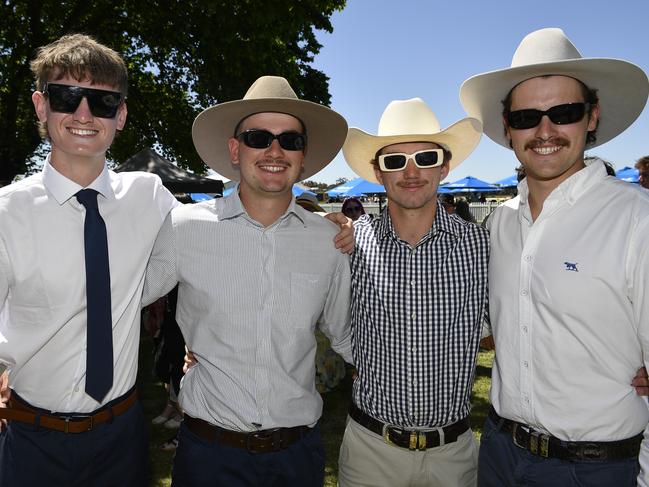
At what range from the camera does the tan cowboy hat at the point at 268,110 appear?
111 inches

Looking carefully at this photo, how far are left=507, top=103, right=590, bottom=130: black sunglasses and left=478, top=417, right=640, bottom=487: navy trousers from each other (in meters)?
1.55

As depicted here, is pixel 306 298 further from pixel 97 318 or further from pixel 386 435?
pixel 97 318

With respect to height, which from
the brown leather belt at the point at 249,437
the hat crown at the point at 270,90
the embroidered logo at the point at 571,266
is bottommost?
the brown leather belt at the point at 249,437

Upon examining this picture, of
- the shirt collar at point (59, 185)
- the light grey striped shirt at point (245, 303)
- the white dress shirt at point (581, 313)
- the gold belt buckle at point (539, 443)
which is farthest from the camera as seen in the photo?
the light grey striped shirt at point (245, 303)

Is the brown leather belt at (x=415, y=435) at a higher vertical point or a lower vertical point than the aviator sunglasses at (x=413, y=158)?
lower

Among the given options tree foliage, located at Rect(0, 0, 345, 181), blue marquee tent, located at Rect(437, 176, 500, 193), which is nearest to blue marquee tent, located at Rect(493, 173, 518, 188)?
blue marquee tent, located at Rect(437, 176, 500, 193)

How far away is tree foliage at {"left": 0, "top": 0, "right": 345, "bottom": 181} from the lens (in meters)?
9.98

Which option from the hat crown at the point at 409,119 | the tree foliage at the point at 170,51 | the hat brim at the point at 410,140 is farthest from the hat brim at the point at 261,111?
the tree foliage at the point at 170,51

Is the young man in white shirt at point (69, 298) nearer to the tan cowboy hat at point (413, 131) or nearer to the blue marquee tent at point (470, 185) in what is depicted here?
the tan cowboy hat at point (413, 131)

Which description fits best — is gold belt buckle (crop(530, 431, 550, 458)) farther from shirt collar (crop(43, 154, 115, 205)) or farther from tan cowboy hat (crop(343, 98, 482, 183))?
shirt collar (crop(43, 154, 115, 205))

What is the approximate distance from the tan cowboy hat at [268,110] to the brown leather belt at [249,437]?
162 centimetres

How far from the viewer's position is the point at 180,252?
2648 mm

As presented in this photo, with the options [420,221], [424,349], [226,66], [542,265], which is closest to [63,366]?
[424,349]

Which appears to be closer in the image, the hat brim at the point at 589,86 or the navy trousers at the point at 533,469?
the navy trousers at the point at 533,469
